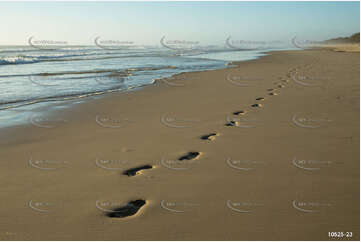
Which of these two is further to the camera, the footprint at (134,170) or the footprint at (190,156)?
the footprint at (190,156)

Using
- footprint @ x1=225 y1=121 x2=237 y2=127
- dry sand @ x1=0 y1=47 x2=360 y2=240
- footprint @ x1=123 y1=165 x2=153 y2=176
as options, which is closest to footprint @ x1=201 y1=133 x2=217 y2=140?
dry sand @ x1=0 y1=47 x2=360 y2=240

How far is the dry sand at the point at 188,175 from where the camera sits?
2520 millimetres

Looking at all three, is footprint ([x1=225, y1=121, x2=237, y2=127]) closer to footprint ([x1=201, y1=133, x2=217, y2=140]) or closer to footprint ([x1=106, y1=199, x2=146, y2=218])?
footprint ([x1=201, y1=133, x2=217, y2=140])

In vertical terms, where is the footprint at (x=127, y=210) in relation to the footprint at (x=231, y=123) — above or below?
below

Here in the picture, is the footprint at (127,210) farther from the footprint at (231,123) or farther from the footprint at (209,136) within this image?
the footprint at (231,123)

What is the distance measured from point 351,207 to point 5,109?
707 centimetres

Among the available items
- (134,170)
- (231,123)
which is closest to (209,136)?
(231,123)

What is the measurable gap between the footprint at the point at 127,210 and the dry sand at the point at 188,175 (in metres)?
0.06

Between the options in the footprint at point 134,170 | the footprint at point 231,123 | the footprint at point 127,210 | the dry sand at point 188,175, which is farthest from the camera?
the footprint at point 231,123

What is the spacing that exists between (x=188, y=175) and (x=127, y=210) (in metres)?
0.87

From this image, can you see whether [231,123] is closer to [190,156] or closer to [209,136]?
[209,136]

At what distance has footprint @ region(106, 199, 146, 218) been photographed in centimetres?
268

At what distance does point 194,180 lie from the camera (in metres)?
3.26

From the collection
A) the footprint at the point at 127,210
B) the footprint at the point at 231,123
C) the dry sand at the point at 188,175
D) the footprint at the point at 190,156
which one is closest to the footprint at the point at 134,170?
the dry sand at the point at 188,175
